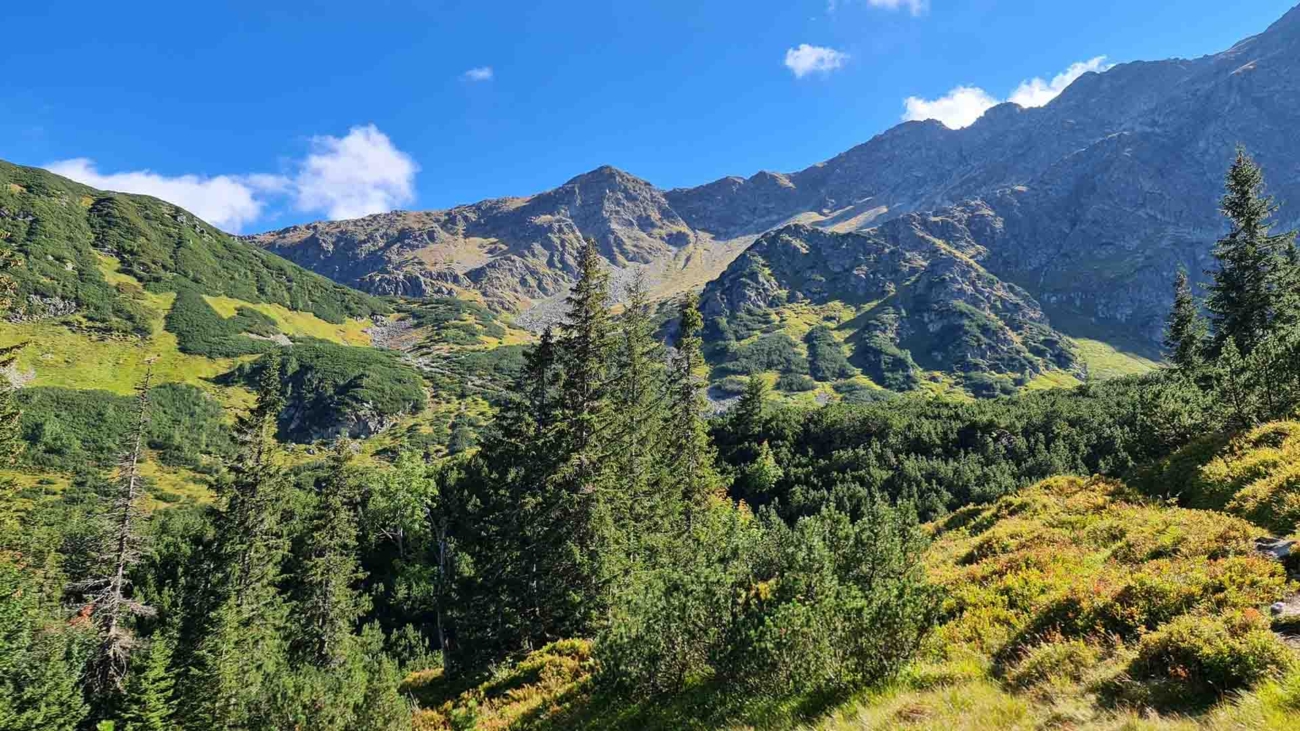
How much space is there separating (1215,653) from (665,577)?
446 inches

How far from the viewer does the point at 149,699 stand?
958 inches

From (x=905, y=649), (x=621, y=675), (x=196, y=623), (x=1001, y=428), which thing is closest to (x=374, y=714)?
(x=621, y=675)

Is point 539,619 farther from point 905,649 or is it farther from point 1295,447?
point 1295,447

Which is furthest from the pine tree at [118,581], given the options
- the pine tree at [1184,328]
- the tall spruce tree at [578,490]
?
the pine tree at [1184,328]

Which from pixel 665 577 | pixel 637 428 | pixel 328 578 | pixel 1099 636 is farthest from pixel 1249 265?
pixel 328 578

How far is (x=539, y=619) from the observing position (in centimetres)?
2625

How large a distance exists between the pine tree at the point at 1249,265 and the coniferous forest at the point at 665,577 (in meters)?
0.17

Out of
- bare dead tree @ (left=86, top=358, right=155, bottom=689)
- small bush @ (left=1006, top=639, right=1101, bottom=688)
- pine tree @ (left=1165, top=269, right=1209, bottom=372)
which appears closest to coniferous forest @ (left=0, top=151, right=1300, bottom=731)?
small bush @ (left=1006, top=639, right=1101, bottom=688)

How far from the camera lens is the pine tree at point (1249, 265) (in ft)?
122

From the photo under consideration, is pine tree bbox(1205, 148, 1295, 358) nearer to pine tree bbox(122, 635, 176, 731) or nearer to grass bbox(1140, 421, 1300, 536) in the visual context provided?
grass bbox(1140, 421, 1300, 536)

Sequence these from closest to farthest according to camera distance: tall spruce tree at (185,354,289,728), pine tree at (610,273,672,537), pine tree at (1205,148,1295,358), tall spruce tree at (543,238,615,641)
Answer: tall spruce tree at (543,238,615,641) < tall spruce tree at (185,354,289,728) < pine tree at (610,273,672,537) < pine tree at (1205,148,1295,358)

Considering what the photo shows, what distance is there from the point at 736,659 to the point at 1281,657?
7.86m

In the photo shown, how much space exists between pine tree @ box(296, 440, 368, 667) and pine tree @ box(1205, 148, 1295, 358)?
5853 cm

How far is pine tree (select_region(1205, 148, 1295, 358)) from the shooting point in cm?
3722
